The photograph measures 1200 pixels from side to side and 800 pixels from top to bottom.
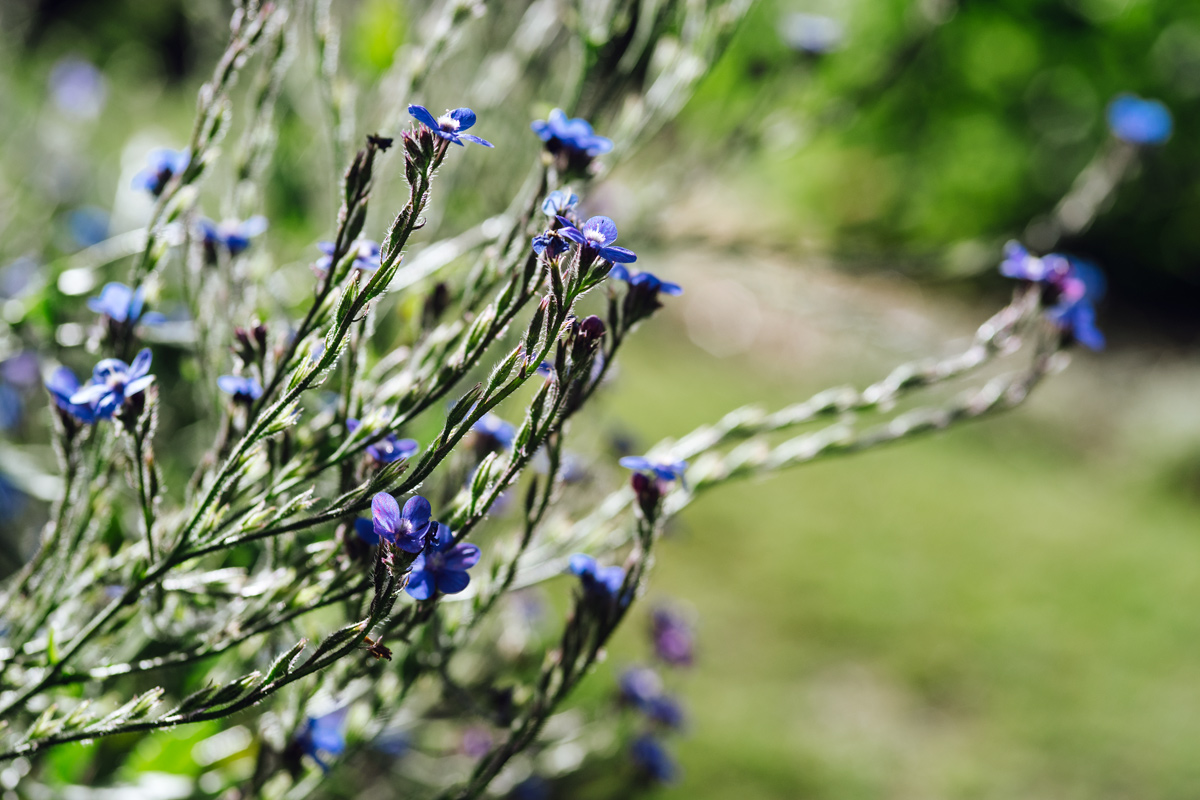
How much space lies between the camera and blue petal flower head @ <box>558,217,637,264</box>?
88 cm

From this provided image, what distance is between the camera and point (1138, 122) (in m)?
2.12

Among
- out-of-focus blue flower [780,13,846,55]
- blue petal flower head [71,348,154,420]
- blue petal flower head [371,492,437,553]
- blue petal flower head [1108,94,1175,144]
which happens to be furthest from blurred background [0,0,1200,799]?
blue petal flower head [371,492,437,553]

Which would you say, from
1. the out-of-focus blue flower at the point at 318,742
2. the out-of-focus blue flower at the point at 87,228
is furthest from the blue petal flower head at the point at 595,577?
the out-of-focus blue flower at the point at 87,228

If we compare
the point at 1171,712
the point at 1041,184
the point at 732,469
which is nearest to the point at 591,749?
the point at 732,469

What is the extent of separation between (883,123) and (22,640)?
8.13 m

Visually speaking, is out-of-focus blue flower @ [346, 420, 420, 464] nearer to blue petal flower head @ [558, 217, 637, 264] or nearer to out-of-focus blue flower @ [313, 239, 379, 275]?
out-of-focus blue flower @ [313, 239, 379, 275]

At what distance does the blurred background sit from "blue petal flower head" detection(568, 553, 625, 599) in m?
0.68

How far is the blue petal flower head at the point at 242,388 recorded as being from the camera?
111cm

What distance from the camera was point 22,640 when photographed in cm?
117

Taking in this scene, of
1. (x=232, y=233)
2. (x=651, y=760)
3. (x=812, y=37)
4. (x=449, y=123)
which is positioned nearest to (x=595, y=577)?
(x=449, y=123)

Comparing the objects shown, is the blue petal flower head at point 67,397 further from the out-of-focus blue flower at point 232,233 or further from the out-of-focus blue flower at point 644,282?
the out-of-focus blue flower at point 644,282

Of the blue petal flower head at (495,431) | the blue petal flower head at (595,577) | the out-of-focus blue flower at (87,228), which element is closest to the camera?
the blue petal flower head at (595,577)

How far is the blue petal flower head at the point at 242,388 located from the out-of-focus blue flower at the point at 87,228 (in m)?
1.59

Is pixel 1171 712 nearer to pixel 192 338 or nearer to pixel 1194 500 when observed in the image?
pixel 1194 500
